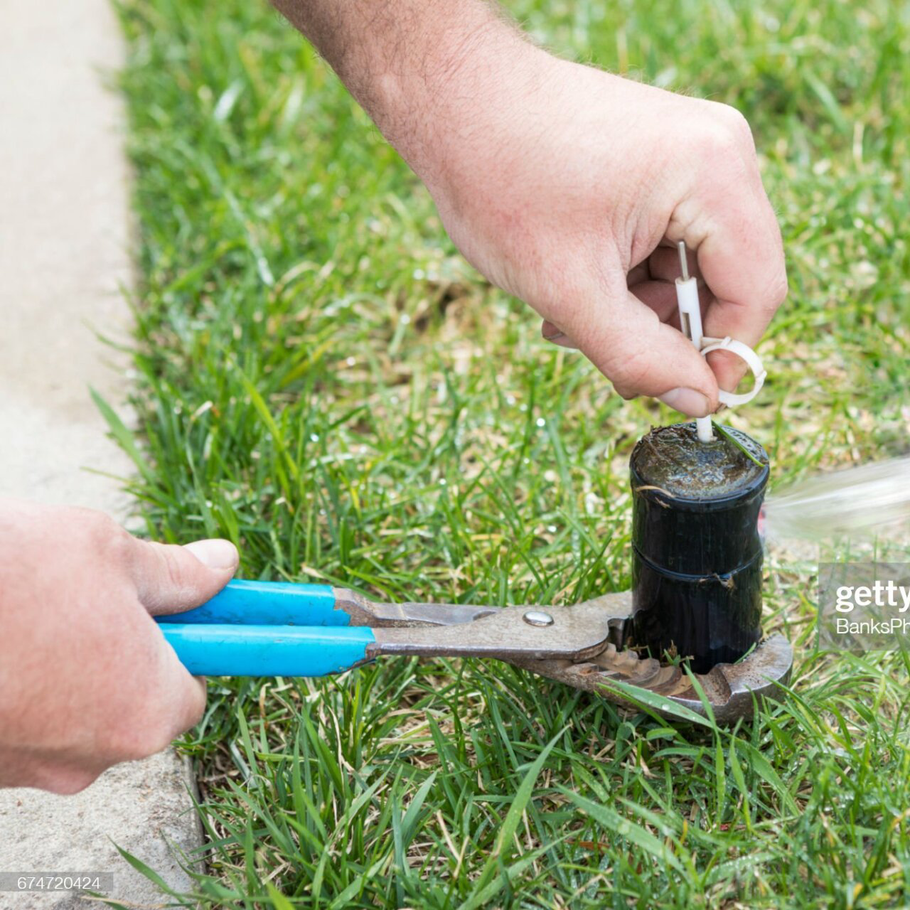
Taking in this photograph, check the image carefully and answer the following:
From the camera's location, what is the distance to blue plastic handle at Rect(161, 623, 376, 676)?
154 centimetres

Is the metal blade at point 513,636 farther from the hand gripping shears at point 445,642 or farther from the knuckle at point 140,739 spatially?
the knuckle at point 140,739

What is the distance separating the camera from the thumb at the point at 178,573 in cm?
154

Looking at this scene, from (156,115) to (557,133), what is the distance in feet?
8.24

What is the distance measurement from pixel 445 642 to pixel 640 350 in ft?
1.66

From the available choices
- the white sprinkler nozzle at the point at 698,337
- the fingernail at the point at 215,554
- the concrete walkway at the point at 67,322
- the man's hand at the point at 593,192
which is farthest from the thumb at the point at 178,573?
the white sprinkler nozzle at the point at 698,337

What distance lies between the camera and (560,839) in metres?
1.60

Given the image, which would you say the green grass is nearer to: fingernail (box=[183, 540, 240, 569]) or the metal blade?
the metal blade

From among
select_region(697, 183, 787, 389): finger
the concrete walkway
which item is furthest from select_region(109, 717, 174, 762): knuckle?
select_region(697, 183, 787, 389): finger

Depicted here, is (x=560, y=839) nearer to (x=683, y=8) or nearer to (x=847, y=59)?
(x=847, y=59)

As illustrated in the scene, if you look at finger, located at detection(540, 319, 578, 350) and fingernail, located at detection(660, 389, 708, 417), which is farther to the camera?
finger, located at detection(540, 319, 578, 350)

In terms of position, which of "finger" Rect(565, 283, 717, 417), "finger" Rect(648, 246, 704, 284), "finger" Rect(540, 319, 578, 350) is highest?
"finger" Rect(648, 246, 704, 284)

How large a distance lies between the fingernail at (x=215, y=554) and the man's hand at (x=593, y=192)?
58 cm

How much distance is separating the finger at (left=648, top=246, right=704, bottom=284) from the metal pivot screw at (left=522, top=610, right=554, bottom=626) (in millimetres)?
561

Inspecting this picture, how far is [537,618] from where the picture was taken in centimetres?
172
